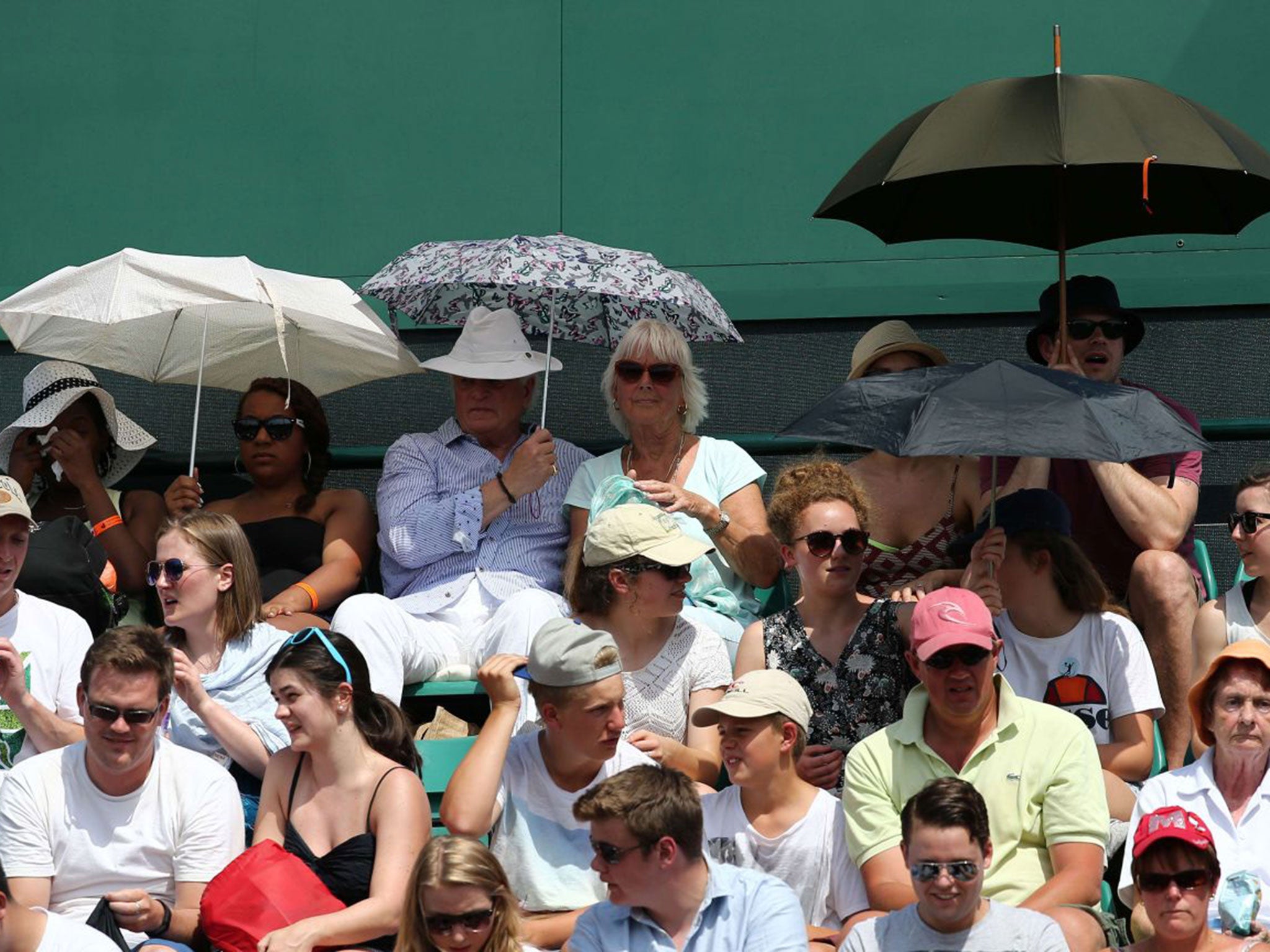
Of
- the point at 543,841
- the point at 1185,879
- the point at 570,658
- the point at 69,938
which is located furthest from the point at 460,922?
the point at 1185,879

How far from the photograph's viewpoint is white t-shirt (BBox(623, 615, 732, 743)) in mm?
5109

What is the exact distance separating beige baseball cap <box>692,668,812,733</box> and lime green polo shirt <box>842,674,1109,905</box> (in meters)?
0.18

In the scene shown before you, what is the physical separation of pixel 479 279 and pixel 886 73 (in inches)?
89.7

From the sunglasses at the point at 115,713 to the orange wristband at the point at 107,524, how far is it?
1660 mm

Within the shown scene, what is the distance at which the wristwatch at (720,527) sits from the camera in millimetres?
5730

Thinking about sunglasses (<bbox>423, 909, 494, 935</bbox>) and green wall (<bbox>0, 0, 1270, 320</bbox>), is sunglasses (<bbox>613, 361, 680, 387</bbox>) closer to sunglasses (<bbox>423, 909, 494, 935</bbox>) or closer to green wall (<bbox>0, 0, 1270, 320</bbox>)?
Answer: green wall (<bbox>0, 0, 1270, 320</bbox>)

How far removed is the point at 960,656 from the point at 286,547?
2500 mm

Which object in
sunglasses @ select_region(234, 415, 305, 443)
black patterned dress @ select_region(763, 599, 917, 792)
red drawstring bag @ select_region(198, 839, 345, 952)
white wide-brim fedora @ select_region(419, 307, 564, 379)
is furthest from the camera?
sunglasses @ select_region(234, 415, 305, 443)

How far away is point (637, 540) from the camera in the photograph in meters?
5.18

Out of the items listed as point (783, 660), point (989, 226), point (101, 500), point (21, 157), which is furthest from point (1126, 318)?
point (21, 157)

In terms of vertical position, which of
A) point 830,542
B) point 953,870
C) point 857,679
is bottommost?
point 857,679

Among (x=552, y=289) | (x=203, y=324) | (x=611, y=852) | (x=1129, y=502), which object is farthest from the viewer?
(x=203, y=324)

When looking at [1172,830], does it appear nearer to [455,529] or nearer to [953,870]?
[953,870]

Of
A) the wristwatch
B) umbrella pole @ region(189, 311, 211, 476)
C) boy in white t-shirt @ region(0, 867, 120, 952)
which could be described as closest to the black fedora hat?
the wristwatch
